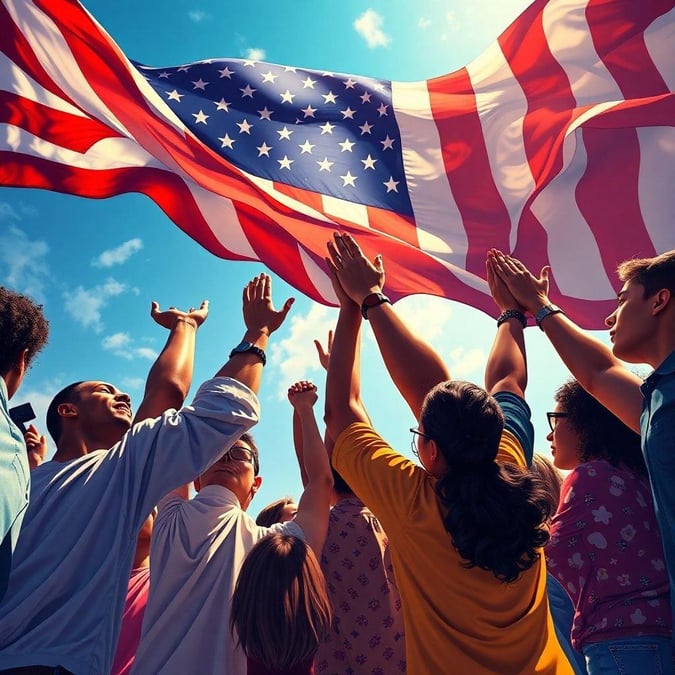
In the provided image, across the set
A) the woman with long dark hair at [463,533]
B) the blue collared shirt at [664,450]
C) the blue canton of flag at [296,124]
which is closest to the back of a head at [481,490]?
the woman with long dark hair at [463,533]

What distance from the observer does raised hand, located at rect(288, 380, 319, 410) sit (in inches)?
122

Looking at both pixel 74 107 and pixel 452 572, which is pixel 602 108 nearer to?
pixel 74 107

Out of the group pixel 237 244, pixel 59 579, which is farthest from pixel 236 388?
pixel 237 244

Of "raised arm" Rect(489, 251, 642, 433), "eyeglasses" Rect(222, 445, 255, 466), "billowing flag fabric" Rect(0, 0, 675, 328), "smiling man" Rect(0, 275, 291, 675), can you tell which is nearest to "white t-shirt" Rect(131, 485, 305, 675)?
"eyeglasses" Rect(222, 445, 255, 466)

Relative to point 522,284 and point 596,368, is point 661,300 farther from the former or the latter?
point 522,284

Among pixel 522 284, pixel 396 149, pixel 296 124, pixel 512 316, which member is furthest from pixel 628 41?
pixel 512 316

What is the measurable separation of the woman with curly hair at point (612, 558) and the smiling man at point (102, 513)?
1.31m

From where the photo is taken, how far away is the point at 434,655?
1.69 m

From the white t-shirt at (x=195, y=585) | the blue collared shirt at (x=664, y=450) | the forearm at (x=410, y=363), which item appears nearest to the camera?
the blue collared shirt at (x=664, y=450)

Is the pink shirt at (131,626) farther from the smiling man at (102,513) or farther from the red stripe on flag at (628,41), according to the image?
the red stripe on flag at (628,41)

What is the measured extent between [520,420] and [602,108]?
367 cm

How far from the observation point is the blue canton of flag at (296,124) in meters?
5.42

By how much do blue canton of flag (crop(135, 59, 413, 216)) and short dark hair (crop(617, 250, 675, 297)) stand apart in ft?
10.7

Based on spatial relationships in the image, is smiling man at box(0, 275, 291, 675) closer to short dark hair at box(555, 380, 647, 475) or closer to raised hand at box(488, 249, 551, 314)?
raised hand at box(488, 249, 551, 314)
